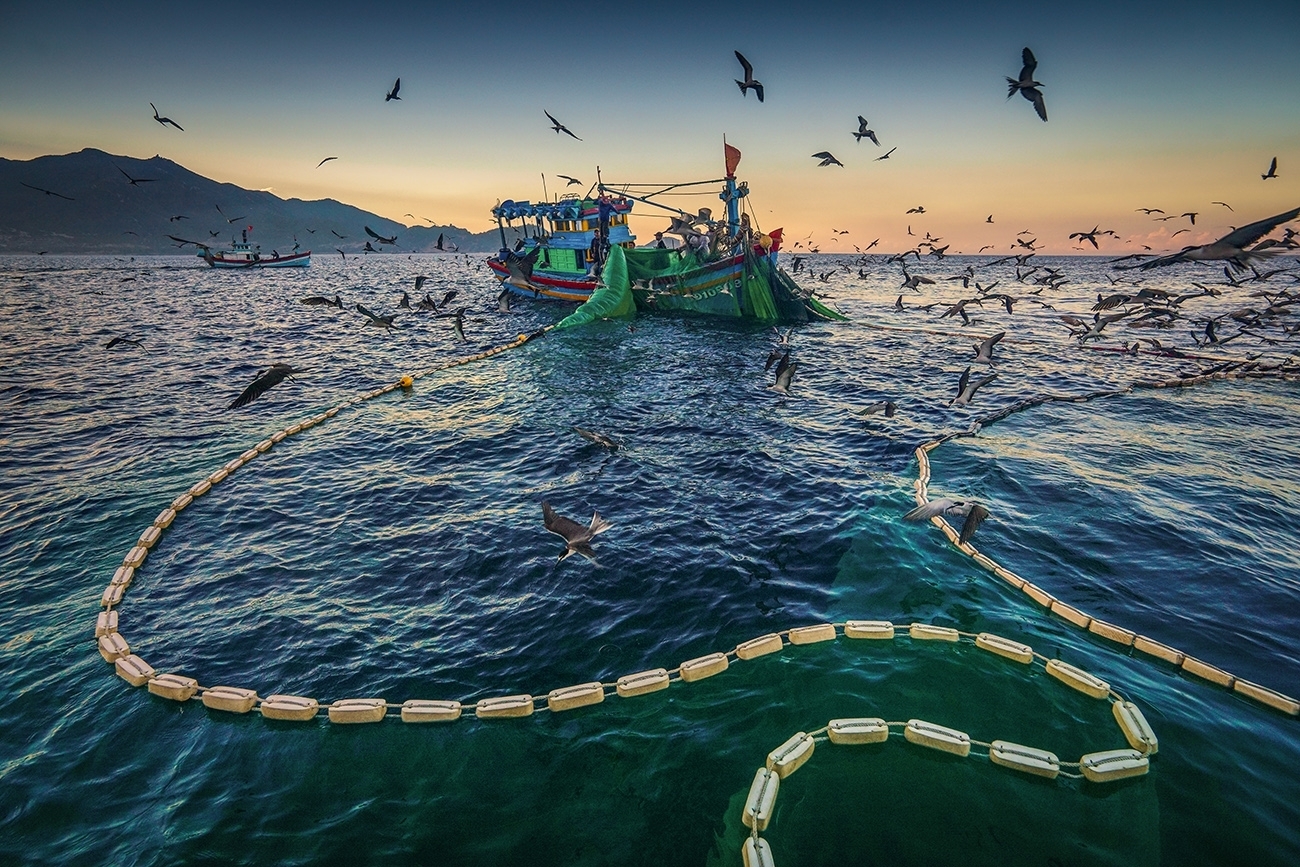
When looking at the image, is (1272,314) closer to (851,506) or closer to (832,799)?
(851,506)

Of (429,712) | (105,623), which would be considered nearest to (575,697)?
(429,712)

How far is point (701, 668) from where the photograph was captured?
284 inches

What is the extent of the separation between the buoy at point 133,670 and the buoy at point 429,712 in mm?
3841

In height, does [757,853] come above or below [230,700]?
above

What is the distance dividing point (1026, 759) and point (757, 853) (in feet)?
10.2

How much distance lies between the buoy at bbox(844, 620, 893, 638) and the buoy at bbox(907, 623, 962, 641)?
13.4 inches

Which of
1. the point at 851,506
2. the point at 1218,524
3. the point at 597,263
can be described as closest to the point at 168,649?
the point at 851,506

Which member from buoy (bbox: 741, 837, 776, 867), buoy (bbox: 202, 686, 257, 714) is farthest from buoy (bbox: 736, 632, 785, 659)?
buoy (bbox: 202, 686, 257, 714)

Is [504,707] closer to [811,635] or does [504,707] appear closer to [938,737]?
[811,635]

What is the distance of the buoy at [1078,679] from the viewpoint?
659cm

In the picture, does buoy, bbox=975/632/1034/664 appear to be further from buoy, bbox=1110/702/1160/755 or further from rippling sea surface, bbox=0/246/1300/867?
buoy, bbox=1110/702/1160/755

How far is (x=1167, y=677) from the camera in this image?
6.98 metres

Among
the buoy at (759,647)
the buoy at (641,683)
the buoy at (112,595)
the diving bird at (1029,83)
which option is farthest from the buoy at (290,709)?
the diving bird at (1029,83)

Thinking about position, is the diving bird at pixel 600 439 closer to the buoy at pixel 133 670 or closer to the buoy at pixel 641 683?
the buoy at pixel 641 683
